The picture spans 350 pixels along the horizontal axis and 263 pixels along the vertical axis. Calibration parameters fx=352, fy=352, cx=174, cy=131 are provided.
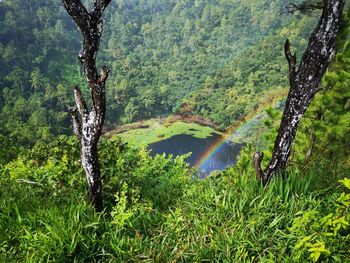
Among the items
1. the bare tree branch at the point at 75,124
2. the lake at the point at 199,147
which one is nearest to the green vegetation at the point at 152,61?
the lake at the point at 199,147

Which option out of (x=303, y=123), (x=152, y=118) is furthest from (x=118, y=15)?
(x=303, y=123)

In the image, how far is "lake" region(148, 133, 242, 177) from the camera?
166 ft

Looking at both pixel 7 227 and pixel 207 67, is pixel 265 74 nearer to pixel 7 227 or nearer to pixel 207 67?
pixel 207 67

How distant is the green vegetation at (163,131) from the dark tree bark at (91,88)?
5430 cm

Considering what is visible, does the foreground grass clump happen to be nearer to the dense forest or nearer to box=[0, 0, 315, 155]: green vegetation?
the dense forest

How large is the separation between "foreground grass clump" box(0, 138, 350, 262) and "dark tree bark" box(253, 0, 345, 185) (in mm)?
274

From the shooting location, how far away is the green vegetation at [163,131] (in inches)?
2400

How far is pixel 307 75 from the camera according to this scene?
3697 mm

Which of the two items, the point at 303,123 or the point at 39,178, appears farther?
the point at 303,123

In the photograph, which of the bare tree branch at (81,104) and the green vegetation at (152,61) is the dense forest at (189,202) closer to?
the bare tree branch at (81,104)

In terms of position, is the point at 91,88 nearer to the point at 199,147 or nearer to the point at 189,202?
the point at 189,202

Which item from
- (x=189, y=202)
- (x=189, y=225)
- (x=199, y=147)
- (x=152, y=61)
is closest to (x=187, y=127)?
(x=199, y=147)

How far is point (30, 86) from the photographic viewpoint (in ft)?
242

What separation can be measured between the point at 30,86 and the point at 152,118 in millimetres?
26426
